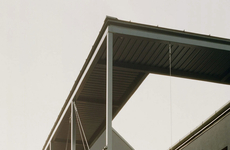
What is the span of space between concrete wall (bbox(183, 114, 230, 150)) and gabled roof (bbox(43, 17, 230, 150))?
187cm

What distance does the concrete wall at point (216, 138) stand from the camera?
2044cm

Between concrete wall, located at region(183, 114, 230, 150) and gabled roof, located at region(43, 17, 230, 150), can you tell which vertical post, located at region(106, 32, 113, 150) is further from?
concrete wall, located at region(183, 114, 230, 150)

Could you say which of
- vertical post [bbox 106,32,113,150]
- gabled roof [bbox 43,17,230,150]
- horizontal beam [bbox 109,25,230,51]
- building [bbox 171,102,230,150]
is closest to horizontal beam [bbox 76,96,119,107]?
gabled roof [bbox 43,17,230,150]

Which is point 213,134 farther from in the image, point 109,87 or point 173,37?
point 109,87

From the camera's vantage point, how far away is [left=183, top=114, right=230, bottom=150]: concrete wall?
20.4 metres

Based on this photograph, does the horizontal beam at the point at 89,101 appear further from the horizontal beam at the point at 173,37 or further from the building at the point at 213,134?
the horizontal beam at the point at 173,37

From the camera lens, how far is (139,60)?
61.0 feet

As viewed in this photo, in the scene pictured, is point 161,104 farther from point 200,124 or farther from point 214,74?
point 214,74

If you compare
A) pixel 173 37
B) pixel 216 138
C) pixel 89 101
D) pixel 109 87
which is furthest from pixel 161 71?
pixel 216 138

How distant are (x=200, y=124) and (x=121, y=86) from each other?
3852 millimetres

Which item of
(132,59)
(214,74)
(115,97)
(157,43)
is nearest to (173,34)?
(157,43)

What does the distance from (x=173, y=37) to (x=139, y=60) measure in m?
2.06

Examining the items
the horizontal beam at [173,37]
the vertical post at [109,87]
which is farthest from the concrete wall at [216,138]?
the vertical post at [109,87]

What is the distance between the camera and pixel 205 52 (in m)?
17.9
